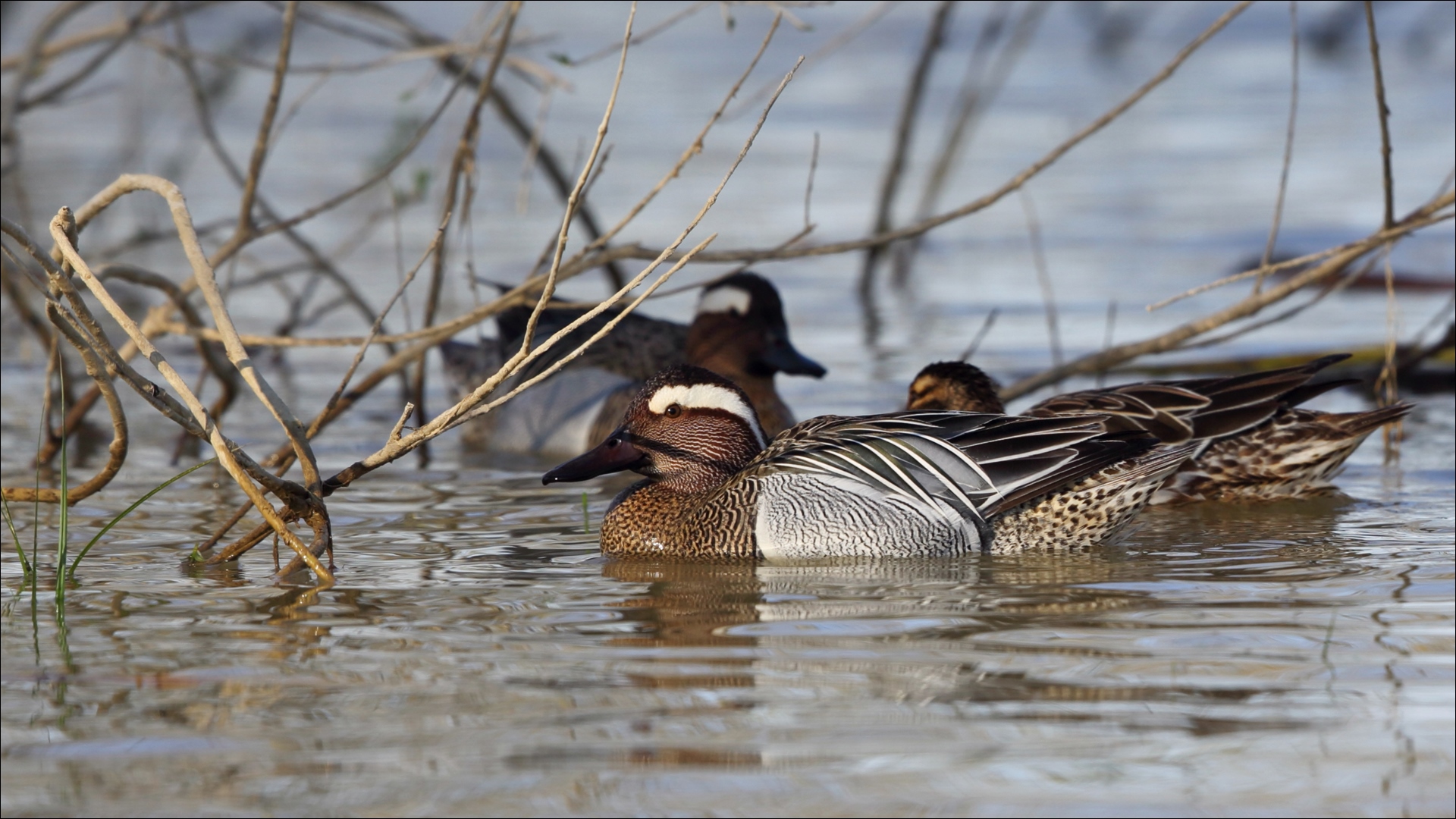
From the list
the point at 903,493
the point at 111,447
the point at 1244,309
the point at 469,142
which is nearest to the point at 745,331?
the point at 469,142

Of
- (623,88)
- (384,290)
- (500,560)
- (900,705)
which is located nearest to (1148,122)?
(623,88)

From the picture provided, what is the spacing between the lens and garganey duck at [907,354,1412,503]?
682 centimetres

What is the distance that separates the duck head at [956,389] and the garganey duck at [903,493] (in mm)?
826

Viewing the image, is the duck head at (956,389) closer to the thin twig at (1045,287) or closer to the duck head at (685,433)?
the duck head at (685,433)

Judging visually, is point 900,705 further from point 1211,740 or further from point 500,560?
point 500,560

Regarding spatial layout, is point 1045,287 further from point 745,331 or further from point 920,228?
point 920,228

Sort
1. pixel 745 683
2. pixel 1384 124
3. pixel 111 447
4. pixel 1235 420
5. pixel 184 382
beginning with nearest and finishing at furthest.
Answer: pixel 745 683 → pixel 184 382 → pixel 111 447 → pixel 1384 124 → pixel 1235 420

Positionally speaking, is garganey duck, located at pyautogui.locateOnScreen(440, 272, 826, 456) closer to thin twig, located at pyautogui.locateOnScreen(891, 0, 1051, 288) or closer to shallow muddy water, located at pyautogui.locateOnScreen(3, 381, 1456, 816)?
thin twig, located at pyautogui.locateOnScreen(891, 0, 1051, 288)

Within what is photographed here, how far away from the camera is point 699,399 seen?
250 inches

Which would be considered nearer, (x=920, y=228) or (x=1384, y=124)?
(x=1384, y=124)

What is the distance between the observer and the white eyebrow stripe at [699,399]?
20.7 ft

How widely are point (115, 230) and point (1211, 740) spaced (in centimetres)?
1009

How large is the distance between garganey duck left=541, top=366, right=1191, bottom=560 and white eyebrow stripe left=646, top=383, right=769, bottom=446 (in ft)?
0.16

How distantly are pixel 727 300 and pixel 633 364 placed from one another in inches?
27.4
